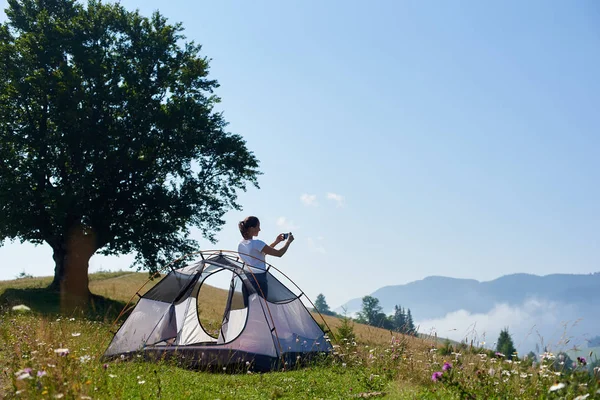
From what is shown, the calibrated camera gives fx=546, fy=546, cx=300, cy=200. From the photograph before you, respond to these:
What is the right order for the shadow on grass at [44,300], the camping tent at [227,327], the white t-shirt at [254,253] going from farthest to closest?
the shadow on grass at [44,300], the white t-shirt at [254,253], the camping tent at [227,327]

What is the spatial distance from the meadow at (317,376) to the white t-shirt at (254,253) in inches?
87.4

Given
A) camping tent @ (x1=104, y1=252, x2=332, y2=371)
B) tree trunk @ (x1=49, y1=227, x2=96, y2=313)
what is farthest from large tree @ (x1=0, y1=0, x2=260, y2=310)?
camping tent @ (x1=104, y1=252, x2=332, y2=371)

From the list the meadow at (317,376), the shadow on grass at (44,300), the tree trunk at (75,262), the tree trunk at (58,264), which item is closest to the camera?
the meadow at (317,376)

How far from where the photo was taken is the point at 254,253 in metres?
11.7

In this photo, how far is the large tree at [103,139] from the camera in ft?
82.7

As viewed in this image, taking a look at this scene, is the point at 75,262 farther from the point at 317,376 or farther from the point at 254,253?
the point at 317,376

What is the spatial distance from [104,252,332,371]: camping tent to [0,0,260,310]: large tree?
13504 mm

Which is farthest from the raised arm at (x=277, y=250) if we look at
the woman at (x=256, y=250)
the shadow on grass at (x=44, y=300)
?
the shadow on grass at (x=44, y=300)

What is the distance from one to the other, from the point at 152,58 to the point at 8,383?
71.5ft

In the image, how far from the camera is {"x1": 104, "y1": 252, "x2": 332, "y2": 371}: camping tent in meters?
10.9

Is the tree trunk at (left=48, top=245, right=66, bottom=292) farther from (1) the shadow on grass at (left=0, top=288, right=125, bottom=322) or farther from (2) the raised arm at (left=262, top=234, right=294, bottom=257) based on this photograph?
(2) the raised arm at (left=262, top=234, right=294, bottom=257)

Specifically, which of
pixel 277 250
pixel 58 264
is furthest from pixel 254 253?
pixel 58 264

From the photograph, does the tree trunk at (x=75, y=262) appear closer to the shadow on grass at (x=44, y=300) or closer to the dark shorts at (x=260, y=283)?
the shadow on grass at (x=44, y=300)

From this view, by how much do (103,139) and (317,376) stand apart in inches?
748
